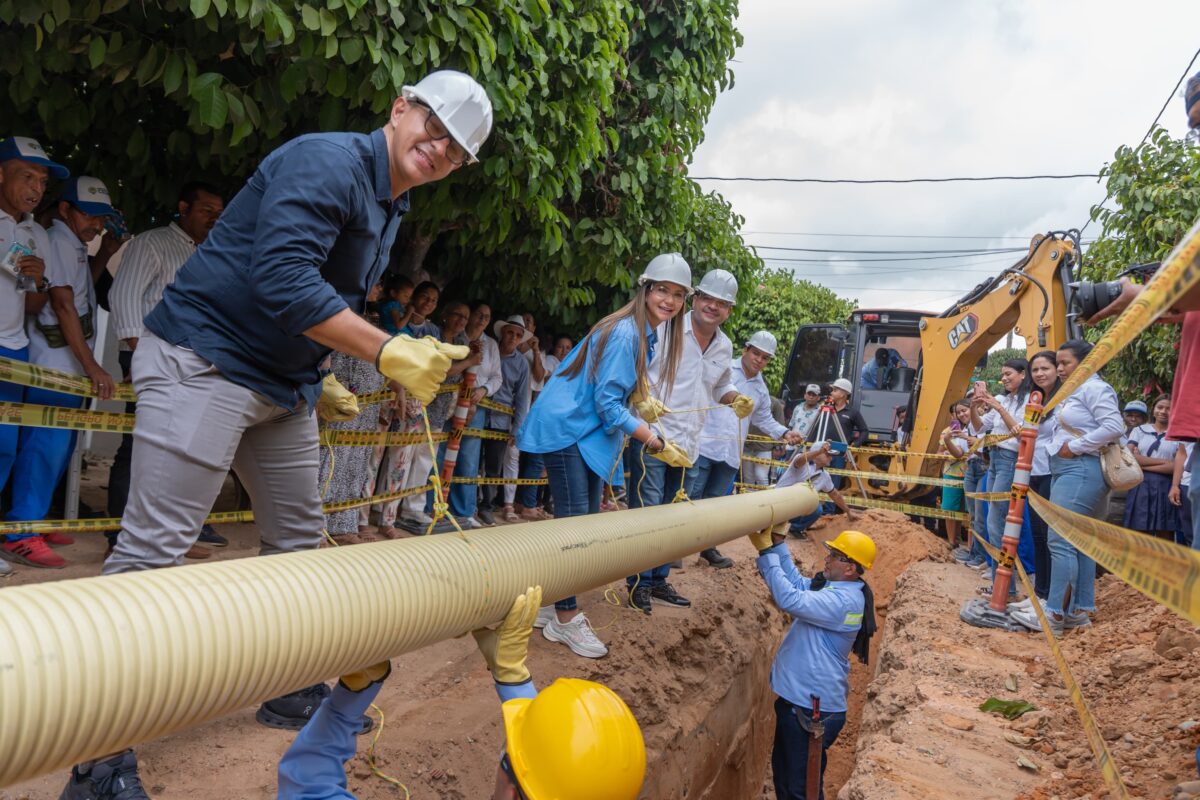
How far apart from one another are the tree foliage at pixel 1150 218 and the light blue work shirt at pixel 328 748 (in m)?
8.50

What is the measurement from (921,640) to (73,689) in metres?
4.88

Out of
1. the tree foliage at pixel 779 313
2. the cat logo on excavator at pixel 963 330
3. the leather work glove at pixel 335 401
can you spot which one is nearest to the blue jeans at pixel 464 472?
the leather work glove at pixel 335 401

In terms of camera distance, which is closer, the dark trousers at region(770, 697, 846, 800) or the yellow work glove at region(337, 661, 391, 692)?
the yellow work glove at region(337, 661, 391, 692)

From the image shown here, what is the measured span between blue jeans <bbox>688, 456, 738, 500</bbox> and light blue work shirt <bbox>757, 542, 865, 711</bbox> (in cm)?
148

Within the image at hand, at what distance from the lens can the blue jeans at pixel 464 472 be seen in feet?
20.2

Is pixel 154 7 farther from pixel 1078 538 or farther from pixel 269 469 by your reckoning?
pixel 1078 538

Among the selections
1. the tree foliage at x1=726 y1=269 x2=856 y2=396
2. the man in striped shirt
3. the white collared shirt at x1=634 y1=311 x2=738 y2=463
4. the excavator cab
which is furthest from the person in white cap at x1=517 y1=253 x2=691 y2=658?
the tree foliage at x1=726 y1=269 x2=856 y2=396

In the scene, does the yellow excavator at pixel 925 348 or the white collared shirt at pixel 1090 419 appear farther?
the yellow excavator at pixel 925 348

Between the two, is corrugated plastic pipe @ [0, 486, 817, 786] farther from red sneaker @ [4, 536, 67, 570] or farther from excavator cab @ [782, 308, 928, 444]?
excavator cab @ [782, 308, 928, 444]

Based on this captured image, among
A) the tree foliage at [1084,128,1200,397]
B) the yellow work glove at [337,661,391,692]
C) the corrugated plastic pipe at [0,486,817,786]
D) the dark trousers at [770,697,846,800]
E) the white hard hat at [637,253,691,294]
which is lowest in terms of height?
the dark trousers at [770,697,846,800]

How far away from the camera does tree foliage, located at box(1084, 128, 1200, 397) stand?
8117 millimetres

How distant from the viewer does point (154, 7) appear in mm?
3404

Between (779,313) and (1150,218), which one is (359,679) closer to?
(1150,218)

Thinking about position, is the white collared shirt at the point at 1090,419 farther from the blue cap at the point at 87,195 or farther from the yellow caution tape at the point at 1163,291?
the blue cap at the point at 87,195
